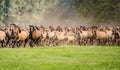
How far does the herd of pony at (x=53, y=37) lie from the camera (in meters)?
38.2

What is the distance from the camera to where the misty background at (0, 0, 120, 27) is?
246 ft

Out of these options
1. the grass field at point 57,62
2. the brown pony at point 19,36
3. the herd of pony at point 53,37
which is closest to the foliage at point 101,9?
the herd of pony at point 53,37

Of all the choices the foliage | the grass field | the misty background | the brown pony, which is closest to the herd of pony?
the brown pony

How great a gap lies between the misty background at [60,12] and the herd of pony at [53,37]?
1107 inches

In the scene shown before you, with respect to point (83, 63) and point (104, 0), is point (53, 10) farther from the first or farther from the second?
point (83, 63)

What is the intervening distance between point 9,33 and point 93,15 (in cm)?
4112

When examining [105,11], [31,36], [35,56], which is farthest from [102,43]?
[105,11]

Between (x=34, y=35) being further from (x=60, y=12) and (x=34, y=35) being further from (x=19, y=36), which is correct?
(x=60, y=12)

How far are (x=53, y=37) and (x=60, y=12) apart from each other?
81138 millimetres

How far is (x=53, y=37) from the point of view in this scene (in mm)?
43094

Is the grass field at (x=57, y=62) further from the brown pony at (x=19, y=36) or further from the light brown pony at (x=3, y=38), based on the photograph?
the brown pony at (x=19, y=36)

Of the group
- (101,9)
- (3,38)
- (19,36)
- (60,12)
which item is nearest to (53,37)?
(19,36)

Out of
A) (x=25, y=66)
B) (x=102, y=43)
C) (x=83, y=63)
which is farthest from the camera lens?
(x=102, y=43)

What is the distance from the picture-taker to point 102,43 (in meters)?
44.9
